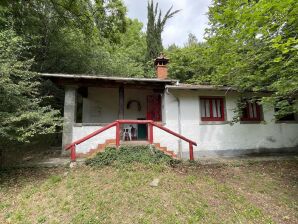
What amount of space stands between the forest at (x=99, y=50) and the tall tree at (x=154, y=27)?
12.4ft

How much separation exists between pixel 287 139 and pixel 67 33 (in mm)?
13679

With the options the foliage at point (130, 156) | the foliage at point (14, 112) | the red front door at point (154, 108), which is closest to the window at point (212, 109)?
the red front door at point (154, 108)

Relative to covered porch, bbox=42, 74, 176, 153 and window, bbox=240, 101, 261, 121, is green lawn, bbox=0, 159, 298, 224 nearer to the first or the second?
covered porch, bbox=42, 74, 176, 153

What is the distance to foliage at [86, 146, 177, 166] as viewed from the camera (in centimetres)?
606

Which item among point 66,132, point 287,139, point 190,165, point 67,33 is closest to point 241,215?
point 190,165

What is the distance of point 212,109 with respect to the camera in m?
8.93

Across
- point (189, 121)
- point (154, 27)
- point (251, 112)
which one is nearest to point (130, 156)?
point (189, 121)

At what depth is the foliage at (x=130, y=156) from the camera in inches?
239

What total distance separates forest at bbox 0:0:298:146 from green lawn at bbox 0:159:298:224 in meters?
1.39

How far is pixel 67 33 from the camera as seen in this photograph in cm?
1165

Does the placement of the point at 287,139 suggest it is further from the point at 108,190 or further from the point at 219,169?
the point at 108,190

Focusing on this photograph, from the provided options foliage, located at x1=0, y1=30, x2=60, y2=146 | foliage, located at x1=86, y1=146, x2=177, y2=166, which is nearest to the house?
foliage, located at x1=86, y1=146, x2=177, y2=166

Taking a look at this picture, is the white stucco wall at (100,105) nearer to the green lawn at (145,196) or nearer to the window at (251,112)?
the green lawn at (145,196)

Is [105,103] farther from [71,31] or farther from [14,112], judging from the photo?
[14,112]
